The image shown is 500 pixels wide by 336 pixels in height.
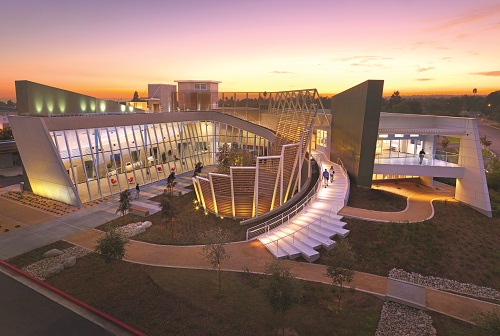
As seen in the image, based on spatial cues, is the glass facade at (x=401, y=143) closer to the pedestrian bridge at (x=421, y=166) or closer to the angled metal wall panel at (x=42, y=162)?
the pedestrian bridge at (x=421, y=166)

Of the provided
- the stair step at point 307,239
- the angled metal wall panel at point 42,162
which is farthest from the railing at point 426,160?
the angled metal wall panel at point 42,162

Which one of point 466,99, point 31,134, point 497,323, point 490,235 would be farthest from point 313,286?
point 466,99

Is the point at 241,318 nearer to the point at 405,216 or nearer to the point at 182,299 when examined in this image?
the point at 182,299

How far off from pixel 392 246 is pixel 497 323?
9080 mm

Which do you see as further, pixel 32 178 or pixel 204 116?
pixel 204 116

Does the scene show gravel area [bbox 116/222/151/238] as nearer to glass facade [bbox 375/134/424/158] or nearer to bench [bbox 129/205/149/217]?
→ bench [bbox 129/205/149/217]

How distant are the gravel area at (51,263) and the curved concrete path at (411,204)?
16.3 metres

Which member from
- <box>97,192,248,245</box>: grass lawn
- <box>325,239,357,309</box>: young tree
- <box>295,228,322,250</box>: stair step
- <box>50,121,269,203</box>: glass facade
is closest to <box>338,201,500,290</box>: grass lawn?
<box>295,228,322,250</box>: stair step

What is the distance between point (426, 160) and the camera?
28.2 metres

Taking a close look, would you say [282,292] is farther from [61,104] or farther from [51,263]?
[61,104]

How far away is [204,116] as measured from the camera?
1705 inches

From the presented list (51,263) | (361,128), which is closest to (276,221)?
(361,128)

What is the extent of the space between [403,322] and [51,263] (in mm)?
17360

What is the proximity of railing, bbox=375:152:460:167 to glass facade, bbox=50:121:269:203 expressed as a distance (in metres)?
16.7
